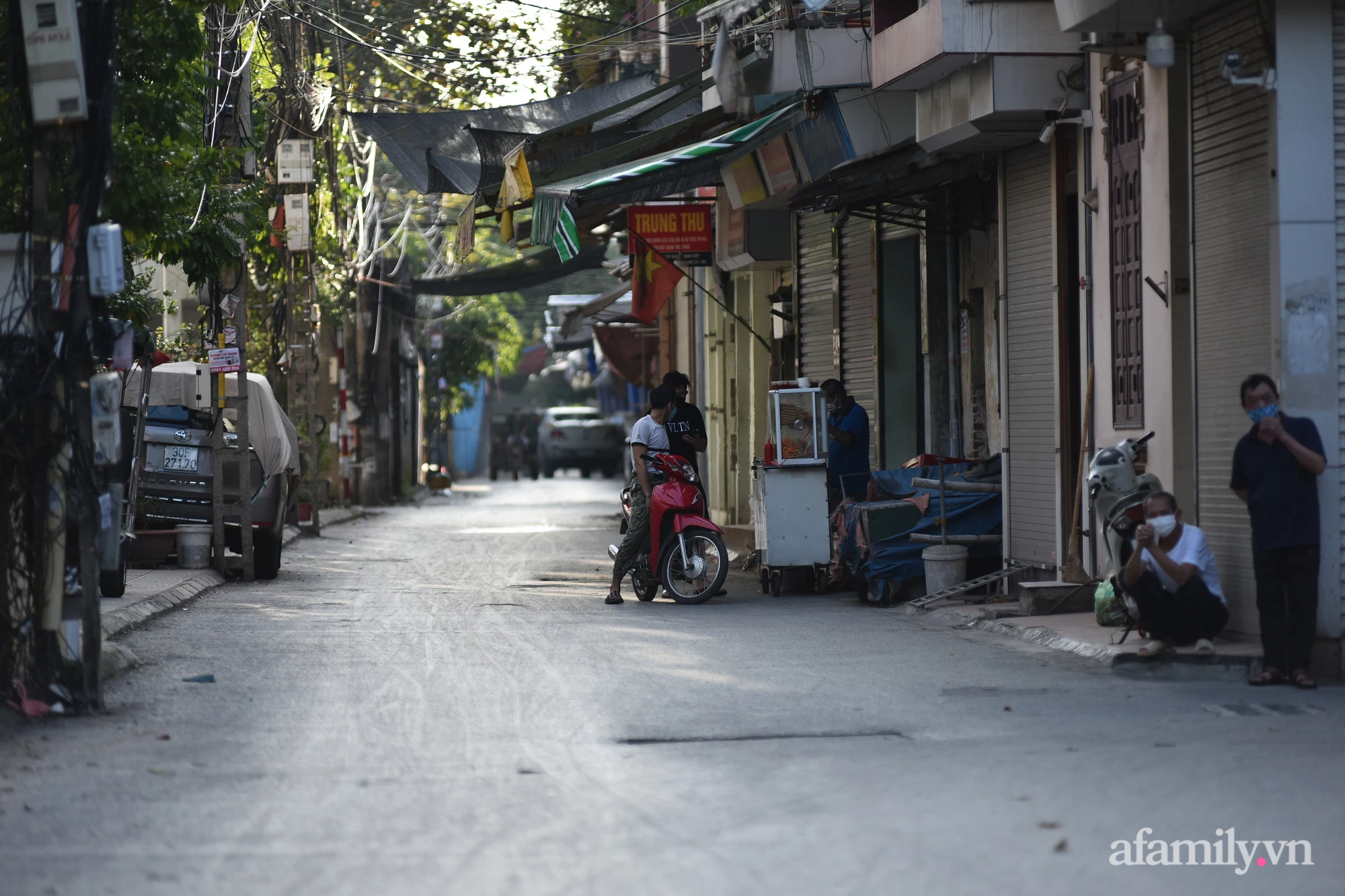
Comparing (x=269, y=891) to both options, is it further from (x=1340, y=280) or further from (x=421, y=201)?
(x=421, y=201)

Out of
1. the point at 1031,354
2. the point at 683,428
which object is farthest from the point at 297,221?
the point at 1031,354

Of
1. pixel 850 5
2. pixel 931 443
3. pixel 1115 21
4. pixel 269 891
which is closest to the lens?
pixel 269 891

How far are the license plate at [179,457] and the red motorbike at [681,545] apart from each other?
5299 millimetres

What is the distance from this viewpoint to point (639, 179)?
1588cm

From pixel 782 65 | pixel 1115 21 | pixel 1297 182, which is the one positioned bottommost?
pixel 1297 182

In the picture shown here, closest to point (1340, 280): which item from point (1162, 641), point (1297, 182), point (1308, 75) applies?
→ point (1297, 182)

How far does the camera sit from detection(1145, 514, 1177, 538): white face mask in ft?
29.9

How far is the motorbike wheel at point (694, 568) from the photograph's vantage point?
44.3ft

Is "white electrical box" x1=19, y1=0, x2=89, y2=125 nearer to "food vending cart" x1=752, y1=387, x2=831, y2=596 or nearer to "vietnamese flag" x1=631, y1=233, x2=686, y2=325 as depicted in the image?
"food vending cart" x1=752, y1=387, x2=831, y2=596

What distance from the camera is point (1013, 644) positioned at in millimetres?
10602

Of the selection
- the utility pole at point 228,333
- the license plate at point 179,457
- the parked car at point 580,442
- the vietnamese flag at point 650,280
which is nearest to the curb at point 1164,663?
the utility pole at point 228,333

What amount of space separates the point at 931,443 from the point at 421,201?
22.5 meters

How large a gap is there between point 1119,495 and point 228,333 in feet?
31.8

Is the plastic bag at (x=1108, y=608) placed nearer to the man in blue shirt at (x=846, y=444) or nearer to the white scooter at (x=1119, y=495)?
the white scooter at (x=1119, y=495)
